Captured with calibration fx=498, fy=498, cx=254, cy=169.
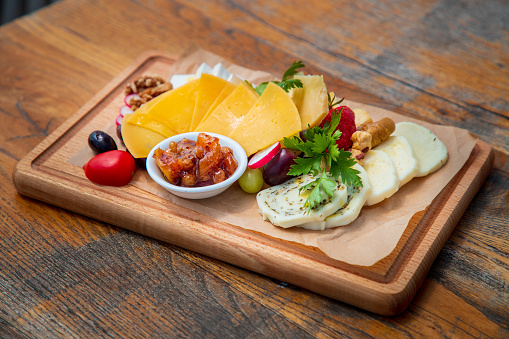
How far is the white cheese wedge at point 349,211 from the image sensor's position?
1920 millimetres

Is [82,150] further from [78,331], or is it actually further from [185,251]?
[78,331]

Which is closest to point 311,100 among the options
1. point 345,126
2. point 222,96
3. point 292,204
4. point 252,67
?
point 345,126

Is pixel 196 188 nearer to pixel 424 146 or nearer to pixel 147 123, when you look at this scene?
pixel 147 123

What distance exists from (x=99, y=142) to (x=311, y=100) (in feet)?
3.25

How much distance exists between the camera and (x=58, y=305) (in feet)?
5.85

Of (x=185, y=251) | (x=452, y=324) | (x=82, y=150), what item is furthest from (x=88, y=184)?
(x=452, y=324)

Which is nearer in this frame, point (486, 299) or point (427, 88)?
point (486, 299)

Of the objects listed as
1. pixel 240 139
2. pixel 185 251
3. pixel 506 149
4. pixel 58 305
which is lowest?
pixel 58 305

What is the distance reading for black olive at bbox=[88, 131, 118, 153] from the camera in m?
2.30

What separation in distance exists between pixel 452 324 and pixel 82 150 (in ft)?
5.78

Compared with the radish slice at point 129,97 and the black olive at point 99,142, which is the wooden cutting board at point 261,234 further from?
the radish slice at point 129,97

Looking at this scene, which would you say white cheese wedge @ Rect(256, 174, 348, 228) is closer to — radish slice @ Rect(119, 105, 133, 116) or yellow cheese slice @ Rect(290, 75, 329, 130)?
yellow cheese slice @ Rect(290, 75, 329, 130)

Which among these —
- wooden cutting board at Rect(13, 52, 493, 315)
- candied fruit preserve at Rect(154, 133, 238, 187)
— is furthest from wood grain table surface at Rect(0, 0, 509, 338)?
candied fruit preserve at Rect(154, 133, 238, 187)

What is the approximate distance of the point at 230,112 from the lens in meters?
2.29
